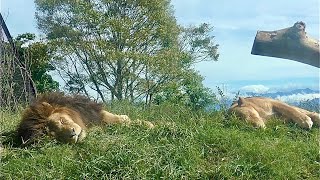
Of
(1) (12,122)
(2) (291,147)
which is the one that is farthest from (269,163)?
(1) (12,122)

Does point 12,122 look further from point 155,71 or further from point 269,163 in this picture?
point 155,71

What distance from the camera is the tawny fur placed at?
15.6 ft

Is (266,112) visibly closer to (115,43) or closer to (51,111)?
(51,111)

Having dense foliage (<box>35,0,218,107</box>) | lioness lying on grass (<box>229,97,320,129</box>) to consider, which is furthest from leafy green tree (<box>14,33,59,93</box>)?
lioness lying on grass (<box>229,97,320,129</box>)

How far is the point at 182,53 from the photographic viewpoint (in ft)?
75.4

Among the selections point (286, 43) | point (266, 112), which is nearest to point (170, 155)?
point (286, 43)

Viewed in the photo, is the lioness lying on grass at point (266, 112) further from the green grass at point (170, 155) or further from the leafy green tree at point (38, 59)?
the leafy green tree at point (38, 59)

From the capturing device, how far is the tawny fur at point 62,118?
15.6 feet

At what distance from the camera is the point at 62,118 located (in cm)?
487

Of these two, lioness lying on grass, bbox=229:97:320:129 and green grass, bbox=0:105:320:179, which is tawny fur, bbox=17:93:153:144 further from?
lioness lying on grass, bbox=229:97:320:129

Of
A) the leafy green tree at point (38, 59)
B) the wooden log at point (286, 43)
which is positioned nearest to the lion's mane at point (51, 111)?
the wooden log at point (286, 43)

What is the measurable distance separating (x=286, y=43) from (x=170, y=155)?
4.39 ft

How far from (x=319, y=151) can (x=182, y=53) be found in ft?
59.2

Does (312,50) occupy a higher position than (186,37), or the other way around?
(186,37)
